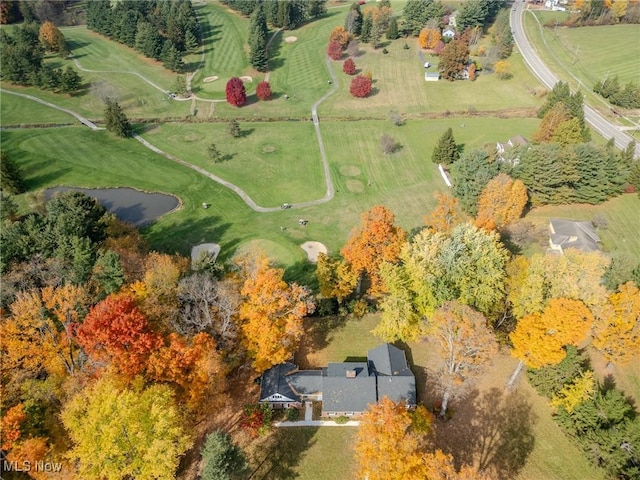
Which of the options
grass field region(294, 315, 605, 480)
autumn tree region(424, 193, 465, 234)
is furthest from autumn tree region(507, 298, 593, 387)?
autumn tree region(424, 193, 465, 234)

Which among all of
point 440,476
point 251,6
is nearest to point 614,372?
point 440,476

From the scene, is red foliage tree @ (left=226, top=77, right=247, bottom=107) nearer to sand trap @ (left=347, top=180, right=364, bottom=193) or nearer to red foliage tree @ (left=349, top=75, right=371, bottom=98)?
red foliage tree @ (left=349, top=75, right=371, bottom=98)

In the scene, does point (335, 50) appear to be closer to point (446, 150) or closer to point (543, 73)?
point (543, 73)

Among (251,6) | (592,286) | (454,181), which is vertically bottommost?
(454,181)

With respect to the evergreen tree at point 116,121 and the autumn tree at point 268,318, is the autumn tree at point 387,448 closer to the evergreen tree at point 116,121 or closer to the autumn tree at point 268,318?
the autumn tree at point 268,318

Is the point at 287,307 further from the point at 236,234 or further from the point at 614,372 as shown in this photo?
the point at 614,372

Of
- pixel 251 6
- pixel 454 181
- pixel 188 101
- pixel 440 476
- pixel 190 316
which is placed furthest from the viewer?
pixel 251 6

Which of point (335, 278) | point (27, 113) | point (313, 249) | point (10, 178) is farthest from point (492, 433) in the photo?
point (27, 113)
